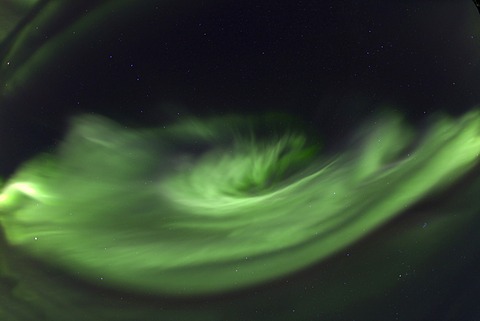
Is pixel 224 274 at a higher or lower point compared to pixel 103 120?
lower

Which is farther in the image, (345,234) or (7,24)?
(345,234)

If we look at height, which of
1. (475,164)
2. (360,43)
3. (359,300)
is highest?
(360,43)

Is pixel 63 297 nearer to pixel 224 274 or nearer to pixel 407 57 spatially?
pixel 224 274

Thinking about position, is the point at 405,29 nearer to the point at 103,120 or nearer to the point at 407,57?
the point at 407,57

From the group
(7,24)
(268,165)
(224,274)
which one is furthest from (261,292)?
(7,24)

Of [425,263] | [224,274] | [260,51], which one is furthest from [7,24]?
[425,263]

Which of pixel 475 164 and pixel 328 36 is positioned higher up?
pixel 328 36
